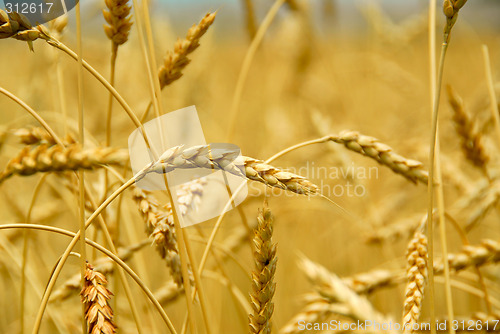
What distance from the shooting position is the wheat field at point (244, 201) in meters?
0.40

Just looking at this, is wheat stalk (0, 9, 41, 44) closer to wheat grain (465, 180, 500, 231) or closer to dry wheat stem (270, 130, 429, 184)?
dry wheat stem (270, 130, 429, 184)

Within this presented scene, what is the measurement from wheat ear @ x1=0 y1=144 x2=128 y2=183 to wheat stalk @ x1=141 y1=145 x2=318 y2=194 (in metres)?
0.03

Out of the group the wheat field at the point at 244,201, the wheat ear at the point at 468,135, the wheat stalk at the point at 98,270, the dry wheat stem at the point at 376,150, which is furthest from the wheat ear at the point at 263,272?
the wheat ear at the point at 468,135

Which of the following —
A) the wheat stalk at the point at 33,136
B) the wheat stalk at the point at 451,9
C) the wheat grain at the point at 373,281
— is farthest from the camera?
the wheat grain at the point at 373,281

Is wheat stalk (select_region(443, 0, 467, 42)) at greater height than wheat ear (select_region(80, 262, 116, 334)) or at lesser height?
greater

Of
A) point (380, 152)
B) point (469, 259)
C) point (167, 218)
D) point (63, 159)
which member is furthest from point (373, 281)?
point (63, 159)

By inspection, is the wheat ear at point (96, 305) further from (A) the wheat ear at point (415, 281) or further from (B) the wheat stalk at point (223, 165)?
(A) the wheat ear at point (415, 281)

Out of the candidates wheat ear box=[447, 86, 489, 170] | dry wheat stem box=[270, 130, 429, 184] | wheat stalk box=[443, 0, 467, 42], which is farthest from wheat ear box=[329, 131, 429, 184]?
wheat ear box=[447, 86, 489, 170]

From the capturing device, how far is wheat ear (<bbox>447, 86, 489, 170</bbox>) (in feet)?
2.29

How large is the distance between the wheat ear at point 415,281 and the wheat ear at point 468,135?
26 centimetres

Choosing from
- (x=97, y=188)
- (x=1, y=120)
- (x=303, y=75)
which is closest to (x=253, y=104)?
(x=303, y=75)

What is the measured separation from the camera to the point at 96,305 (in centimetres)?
38

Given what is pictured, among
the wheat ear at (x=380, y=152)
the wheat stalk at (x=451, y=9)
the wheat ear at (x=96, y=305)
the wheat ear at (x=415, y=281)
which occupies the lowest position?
the wheat ear at (x=96, y=305)

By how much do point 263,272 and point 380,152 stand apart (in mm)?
197
